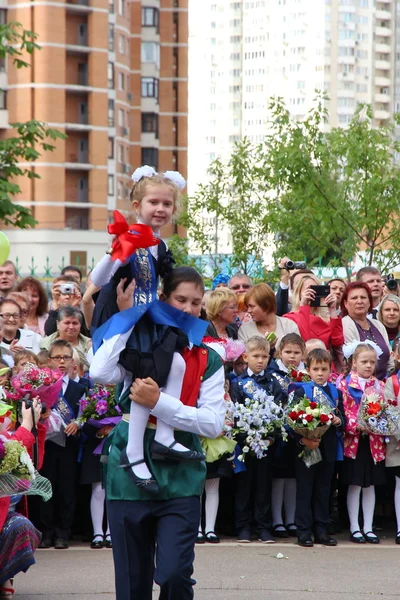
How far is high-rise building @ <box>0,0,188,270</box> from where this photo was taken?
6550 centimetres

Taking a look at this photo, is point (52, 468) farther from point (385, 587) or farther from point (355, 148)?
point (355, 148)

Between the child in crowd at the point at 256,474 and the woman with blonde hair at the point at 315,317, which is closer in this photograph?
the child in crowd at the point at 256,474

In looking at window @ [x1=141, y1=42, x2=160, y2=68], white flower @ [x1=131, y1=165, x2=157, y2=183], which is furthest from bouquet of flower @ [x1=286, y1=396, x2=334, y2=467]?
window @ [x1=141, y1=42, x2=160, y2=68]

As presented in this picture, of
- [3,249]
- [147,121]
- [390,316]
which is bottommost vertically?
[390,316]

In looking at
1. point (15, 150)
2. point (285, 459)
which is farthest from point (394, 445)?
point (15, 150)

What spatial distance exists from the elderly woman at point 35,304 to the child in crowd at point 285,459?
8.72 feet

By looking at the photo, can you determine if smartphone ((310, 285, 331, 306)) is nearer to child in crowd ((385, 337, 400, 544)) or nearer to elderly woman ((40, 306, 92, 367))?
child in crowd ((385, 337, 400, 544))

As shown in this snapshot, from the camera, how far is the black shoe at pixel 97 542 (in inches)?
356

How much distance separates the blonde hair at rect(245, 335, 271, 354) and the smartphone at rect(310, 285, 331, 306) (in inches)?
52.6

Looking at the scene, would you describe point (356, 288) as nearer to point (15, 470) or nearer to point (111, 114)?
point (15, 470)

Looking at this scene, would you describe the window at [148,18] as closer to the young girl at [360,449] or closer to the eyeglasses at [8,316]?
the eyeglasses at [8,316]

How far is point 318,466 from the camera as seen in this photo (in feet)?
31.0

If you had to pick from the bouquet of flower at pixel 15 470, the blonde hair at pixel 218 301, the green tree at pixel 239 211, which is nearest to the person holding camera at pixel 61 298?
the blonde hair at pixel 218 301

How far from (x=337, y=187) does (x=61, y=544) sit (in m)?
9.81
